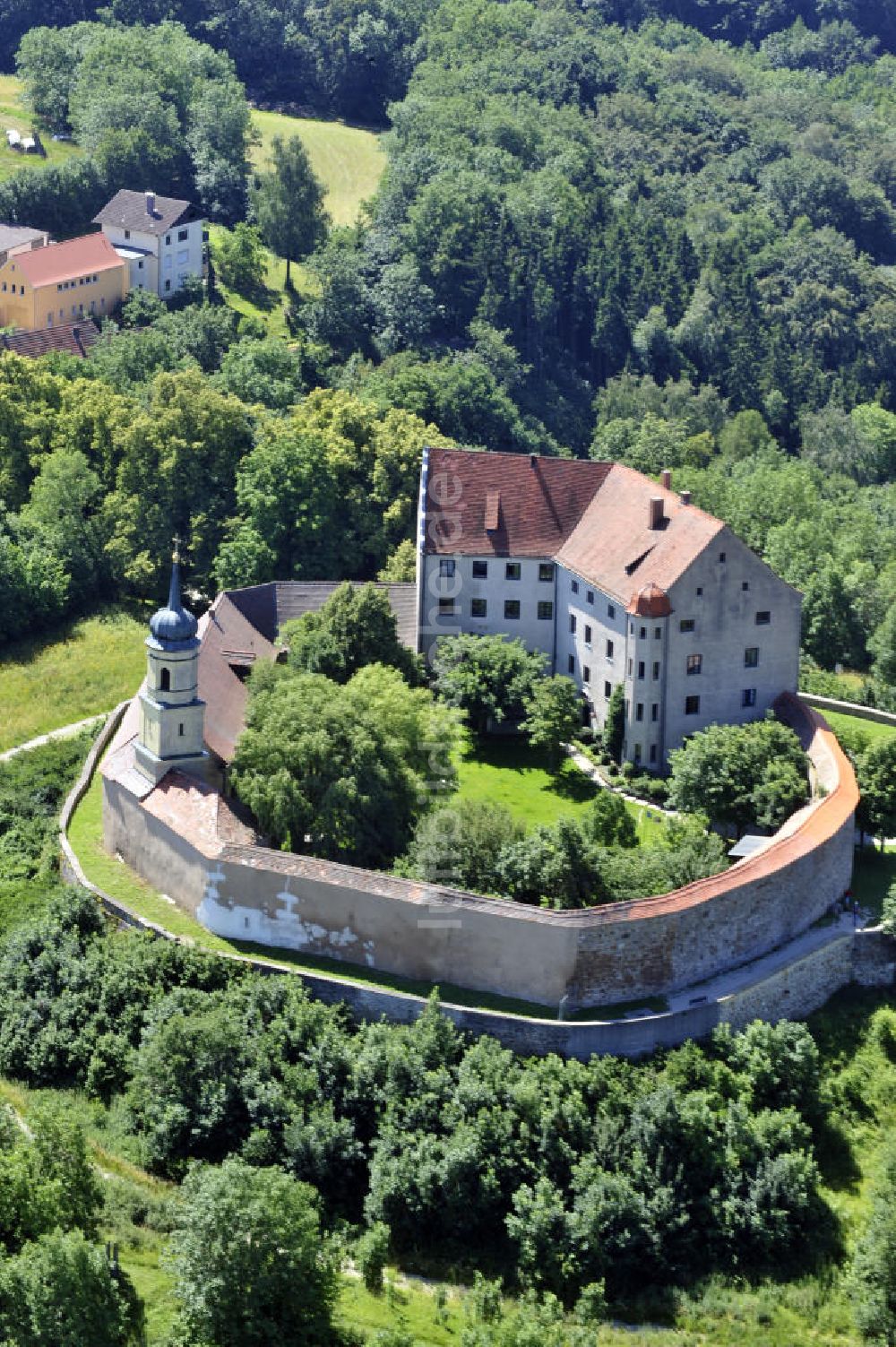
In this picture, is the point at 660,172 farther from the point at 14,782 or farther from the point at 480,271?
the point at 14,782

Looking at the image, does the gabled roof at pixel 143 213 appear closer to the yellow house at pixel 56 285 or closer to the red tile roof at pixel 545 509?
the yellow house at pixel 56 285

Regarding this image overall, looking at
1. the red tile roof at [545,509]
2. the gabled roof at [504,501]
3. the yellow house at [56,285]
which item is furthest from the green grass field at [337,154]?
the red tile roof at [545,509]

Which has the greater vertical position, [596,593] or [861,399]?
A: [596,593]

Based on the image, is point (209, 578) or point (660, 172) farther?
point (660, 172)

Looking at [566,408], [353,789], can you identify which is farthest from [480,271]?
[353,789]

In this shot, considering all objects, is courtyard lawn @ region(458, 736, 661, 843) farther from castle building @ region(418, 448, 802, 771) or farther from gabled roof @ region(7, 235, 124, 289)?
gabled roof @ region(7, 235, 124, 289)

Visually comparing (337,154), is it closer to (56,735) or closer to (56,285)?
(56,285)

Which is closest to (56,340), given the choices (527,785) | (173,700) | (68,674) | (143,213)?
(143,213)

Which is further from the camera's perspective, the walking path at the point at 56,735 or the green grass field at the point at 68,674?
the green grass field at the point at 68,674
